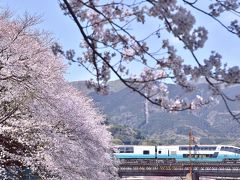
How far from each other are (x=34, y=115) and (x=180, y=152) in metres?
60.6

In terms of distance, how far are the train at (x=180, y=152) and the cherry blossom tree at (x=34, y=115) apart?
55.3 metres

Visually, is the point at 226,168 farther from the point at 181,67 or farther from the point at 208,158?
the point at 181,67

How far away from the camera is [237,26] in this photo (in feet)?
11.9

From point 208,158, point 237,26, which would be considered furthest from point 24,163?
point 208,158

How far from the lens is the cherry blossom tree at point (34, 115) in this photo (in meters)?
16.0

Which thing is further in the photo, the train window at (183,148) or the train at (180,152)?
the train window at (183,148)

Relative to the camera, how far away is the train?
240 feet

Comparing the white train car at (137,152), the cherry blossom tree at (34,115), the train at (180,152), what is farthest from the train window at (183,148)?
the cherry blossom tree at (34,115)

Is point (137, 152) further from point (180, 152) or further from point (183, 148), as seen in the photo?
point (183, 148)

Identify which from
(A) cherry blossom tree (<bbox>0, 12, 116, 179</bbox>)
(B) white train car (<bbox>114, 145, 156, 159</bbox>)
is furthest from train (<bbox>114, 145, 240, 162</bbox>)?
(A) cherry blossom tree (<bbox>0, 12, 116, 179</bbox>)

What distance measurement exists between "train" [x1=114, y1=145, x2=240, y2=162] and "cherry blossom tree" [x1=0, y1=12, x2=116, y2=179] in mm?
55303

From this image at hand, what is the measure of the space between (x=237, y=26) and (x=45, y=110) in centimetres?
1429

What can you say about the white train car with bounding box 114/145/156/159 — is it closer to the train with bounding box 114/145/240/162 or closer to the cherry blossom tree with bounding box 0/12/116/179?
the train with bounding box 114/145/240/162

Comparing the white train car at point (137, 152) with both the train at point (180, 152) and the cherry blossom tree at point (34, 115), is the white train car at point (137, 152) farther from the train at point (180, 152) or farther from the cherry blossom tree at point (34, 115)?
the cherry blossom tree at point (34, 115)
